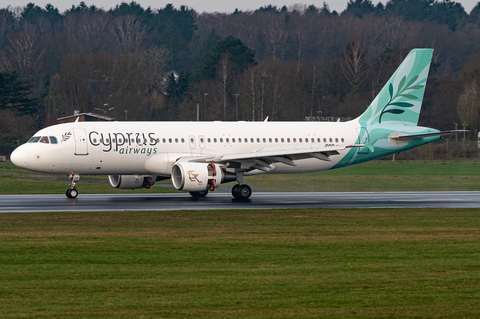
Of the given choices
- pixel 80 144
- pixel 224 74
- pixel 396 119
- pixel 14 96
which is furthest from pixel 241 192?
pixel 224 74

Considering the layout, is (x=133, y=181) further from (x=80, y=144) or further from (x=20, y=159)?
(x=20, y=159)

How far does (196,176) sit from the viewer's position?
1432 inches

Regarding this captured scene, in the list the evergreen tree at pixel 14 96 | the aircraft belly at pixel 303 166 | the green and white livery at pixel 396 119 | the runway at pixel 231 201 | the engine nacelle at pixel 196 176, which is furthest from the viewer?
the evergreen tree at pixel 14 96

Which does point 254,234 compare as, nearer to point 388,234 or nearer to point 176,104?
point 388,234

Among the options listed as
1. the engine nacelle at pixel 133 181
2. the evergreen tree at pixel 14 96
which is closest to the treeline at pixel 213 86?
the evergreen tree at pixel 14 96

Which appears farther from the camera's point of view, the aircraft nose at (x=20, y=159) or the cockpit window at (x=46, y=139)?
the cockpit window at (x=46, y=139)

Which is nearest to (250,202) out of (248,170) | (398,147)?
(248,170)

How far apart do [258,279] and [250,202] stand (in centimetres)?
2060

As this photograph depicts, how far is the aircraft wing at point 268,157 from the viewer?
37875 millimetres

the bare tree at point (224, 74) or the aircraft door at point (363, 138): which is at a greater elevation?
the bare tree at point (224, 74)

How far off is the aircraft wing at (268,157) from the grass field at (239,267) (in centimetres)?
893

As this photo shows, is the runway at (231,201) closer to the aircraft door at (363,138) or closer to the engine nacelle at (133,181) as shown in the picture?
the engine nacelle at (133,181)

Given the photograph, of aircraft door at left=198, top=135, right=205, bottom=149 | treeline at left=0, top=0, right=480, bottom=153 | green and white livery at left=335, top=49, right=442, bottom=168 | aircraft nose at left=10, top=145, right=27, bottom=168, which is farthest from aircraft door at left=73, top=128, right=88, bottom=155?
treeline at left=0, top=0, right=480, bottom=153

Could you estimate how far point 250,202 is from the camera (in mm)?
37500
